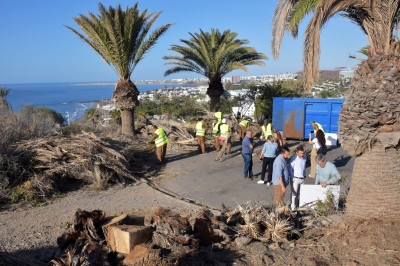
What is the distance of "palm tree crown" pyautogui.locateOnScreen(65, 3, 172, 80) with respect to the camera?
16.2 meters

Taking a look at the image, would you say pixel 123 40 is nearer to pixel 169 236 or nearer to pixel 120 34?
pixel 120 34

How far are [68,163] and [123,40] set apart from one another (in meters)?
7.49

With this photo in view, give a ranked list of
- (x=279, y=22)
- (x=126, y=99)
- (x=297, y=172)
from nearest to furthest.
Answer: (x=279, y=22) < (x=297, y=172) < (x=126, y=99)

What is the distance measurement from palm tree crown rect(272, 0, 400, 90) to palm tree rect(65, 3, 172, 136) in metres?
10.1

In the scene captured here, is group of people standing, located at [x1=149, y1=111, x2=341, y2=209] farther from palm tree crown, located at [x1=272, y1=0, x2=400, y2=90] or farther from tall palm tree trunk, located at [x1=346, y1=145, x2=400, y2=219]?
palm tree crown, located at [x1=272, y1=0, x2=400, y2=90]

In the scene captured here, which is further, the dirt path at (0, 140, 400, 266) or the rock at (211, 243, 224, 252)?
the rock at (211, 243, 224, 252)

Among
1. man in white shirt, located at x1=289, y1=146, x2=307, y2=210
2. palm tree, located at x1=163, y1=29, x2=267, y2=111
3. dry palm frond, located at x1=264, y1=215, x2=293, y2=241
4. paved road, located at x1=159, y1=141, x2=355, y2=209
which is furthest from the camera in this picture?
palm tree, located at x1=163, y1=29, x2=267, y2=111

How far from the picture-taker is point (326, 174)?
7.65 metres

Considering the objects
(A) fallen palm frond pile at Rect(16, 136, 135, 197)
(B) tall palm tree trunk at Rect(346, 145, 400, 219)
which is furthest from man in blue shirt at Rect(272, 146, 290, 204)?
(A) fallen palm frond pile at Rect(16, 136, 135, 197)

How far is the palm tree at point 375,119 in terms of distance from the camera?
6070mm

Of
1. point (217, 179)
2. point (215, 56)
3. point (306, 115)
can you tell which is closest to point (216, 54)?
point (215, 56)

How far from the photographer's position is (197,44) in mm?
22062

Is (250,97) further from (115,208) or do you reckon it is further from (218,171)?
(115,208)

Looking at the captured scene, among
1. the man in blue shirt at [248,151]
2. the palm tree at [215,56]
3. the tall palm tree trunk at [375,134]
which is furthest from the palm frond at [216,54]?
the tall palm tree trunk at [375,134]
